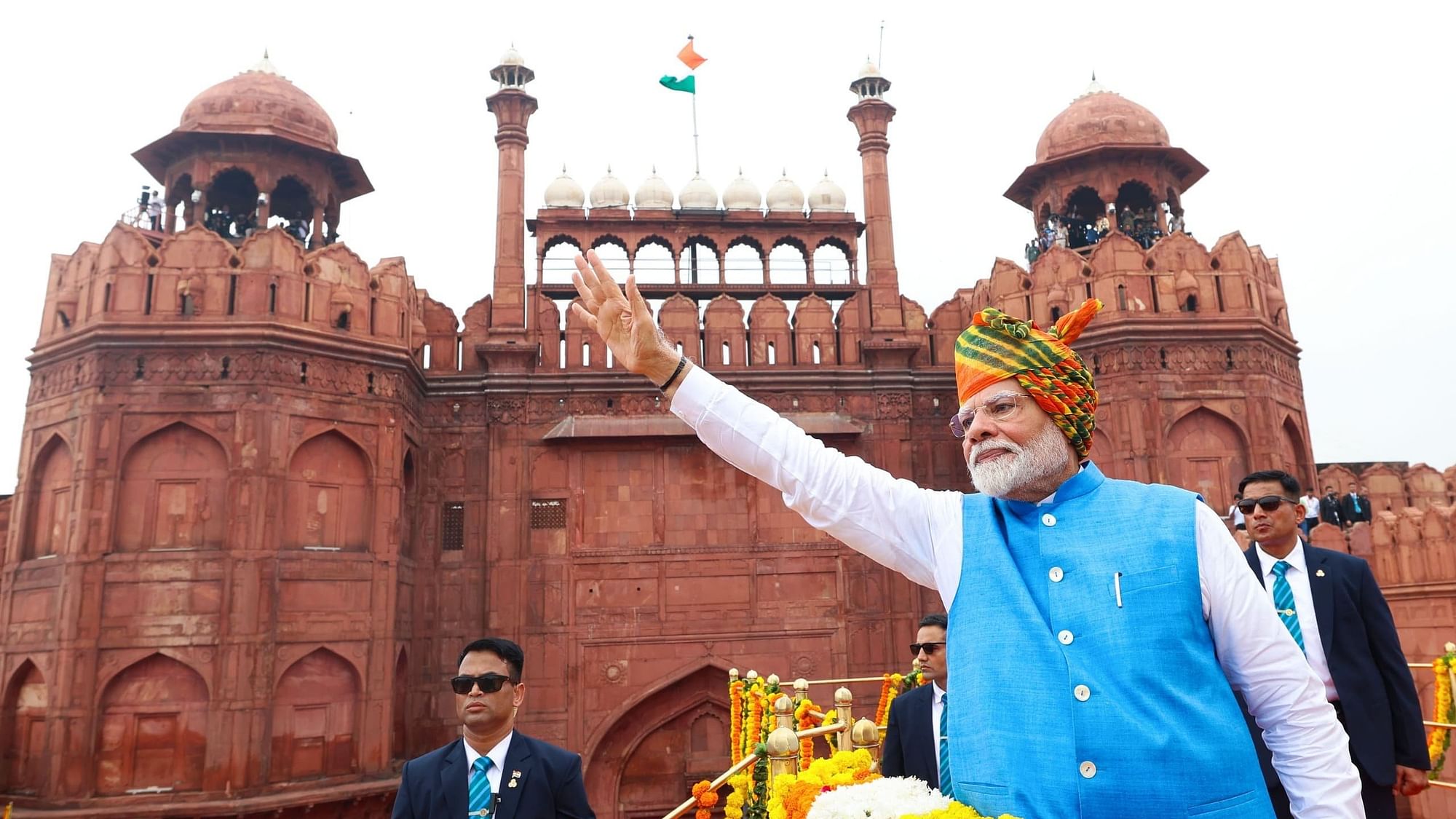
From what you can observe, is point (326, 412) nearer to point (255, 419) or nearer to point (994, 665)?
point (255, 419)

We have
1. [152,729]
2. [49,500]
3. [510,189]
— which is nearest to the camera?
[152,729]

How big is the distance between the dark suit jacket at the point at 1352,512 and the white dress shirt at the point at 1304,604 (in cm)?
1158

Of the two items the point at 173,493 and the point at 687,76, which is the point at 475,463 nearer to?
the point at 173,493

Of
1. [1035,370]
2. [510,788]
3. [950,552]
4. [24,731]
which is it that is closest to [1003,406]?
[1035,370]

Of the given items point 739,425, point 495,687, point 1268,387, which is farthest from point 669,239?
point 739,425

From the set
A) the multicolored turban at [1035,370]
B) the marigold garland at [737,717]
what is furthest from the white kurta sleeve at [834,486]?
the marigold garland at [737,717]

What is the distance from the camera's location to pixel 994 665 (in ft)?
6.09

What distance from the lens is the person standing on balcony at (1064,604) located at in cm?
170

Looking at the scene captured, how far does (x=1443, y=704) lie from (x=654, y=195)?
13.1 metres

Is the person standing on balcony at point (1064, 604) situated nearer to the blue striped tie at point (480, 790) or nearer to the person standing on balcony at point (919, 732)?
the blue striped tie at point (480, 790)

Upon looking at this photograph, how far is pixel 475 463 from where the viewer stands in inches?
545

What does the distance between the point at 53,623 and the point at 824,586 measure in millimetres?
9726

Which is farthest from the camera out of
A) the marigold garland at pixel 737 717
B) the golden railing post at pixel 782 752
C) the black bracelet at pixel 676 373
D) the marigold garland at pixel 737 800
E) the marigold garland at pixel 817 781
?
the marigold garland at pixel 737 717

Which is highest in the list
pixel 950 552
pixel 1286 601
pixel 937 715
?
pixel 950 552
